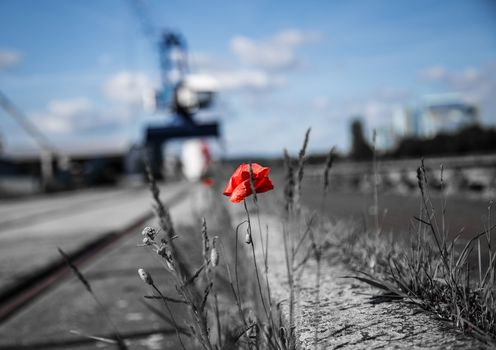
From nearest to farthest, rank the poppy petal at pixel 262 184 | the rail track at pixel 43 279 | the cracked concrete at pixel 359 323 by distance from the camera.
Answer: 1. the cracked concrete at pixel 359 323
2. the poppy petal at pixel 262 184
3. the rail track at pixel 43 279

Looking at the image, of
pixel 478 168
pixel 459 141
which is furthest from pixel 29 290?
pixel 459 141

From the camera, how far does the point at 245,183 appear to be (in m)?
1.14

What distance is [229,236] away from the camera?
130 inches

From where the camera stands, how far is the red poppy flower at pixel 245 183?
1108 mm

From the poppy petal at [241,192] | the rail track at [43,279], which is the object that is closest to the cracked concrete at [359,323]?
the poppy petal at [241,192]

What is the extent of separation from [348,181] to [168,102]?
59674 mm

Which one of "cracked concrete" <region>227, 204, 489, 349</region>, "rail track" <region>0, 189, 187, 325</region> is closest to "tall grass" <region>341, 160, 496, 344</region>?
"cracked concrete" <region>227, 204, 489, 349</region>

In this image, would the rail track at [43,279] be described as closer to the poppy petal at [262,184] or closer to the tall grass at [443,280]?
the tall grass at [443,280]

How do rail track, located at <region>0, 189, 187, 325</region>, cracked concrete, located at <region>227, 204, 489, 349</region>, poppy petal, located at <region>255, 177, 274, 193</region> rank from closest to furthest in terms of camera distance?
1. cracked concrete, located at <region>227, 204, 489, 349</region>
2. poppy petal, located at <region>255, 177, 274, 193</region>
3. rail track, located at <region>0, 189, 187, 325</region>

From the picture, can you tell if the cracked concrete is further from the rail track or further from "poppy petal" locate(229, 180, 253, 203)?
the rail track

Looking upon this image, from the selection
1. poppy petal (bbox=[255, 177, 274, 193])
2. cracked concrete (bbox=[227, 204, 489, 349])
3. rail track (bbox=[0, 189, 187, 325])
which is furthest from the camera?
rail track (bbox=[0, 189, 187, 325])

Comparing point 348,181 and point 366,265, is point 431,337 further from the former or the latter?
point 348,181

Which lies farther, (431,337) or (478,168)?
(478,168)

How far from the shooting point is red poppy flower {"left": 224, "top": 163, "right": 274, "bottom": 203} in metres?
1.11
